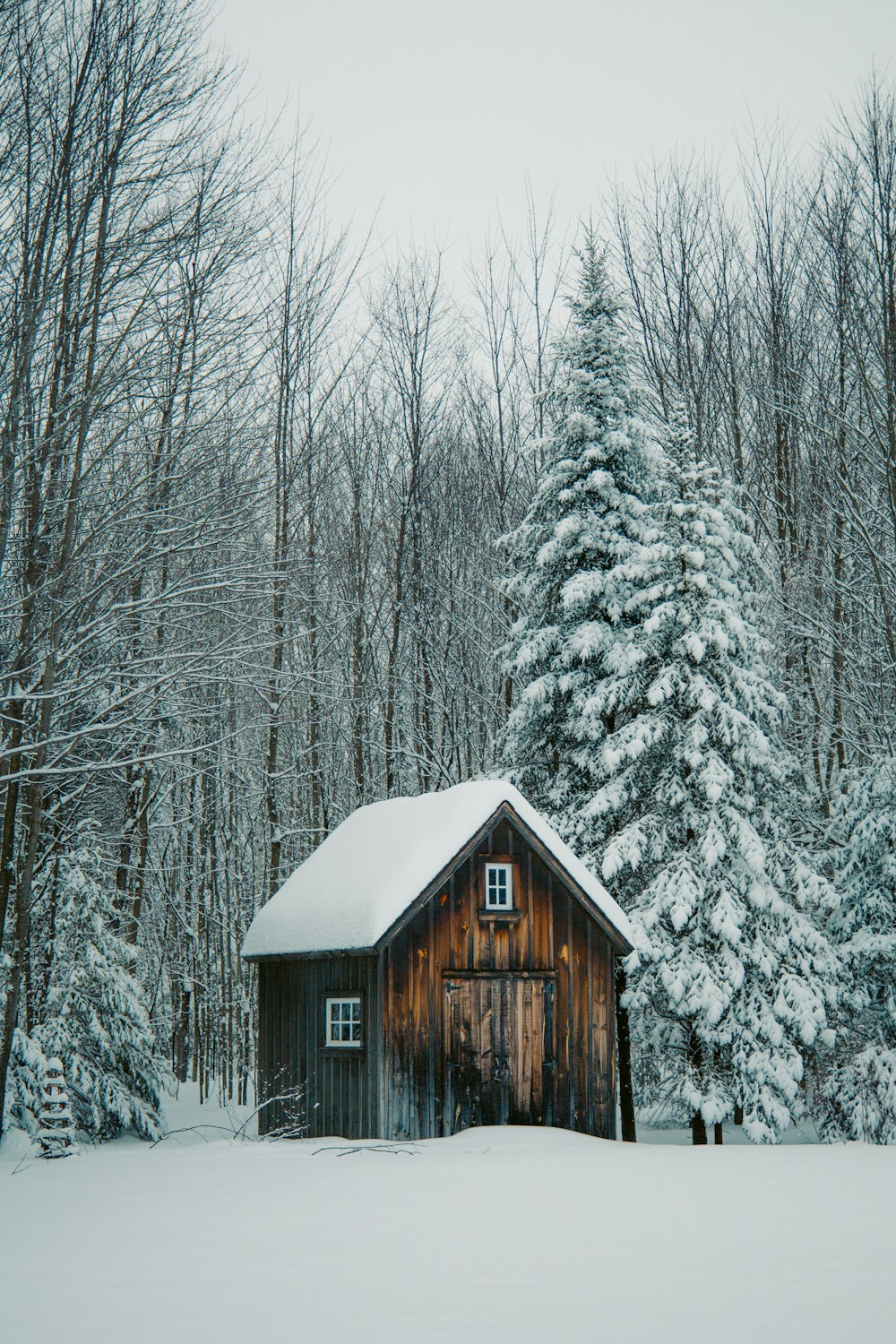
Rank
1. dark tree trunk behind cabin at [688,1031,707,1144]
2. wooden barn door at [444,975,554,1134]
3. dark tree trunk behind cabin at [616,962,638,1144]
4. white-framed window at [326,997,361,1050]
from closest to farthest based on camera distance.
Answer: wooden barn door at [444,975,554,1134] < white-framed window at [326,997,361,1050] < dark tree trunk behind cabin at [688,1031,707,1144] < dark tree trunk behind cabin at [616,962,638,1144]

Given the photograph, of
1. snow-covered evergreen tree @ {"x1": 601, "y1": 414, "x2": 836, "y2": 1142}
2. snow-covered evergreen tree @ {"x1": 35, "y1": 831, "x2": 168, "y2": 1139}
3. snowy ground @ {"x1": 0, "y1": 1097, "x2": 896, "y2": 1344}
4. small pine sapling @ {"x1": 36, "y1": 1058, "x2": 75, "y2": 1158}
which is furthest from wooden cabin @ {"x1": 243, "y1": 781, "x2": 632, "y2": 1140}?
small pine sapling @ {"x1": 36, "y1": 1058, "x2": 75, "y2": 1158}

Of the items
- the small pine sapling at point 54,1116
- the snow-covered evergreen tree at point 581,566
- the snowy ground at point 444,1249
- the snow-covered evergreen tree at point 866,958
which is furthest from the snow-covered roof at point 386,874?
the snow-covered evergreen tree at point 866,958

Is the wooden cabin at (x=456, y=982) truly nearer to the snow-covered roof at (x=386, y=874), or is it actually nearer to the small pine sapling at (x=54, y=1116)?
the snow-covered roof at (x=386, y=874)

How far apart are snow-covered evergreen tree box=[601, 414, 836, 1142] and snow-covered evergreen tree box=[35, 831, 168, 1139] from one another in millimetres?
7410

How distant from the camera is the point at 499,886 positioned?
17.6 metres

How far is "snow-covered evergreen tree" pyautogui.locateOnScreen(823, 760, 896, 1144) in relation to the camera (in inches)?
746

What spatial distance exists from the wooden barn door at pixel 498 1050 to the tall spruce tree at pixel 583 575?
297cm

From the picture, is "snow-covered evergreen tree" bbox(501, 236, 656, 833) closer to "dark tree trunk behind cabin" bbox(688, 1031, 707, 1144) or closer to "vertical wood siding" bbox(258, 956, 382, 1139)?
"dark tree trunk behind cabin" bbox(688, 1031, 707, 1144)

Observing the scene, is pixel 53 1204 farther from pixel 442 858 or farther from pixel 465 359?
pixel 465 359

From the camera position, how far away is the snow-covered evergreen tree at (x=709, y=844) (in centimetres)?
1873

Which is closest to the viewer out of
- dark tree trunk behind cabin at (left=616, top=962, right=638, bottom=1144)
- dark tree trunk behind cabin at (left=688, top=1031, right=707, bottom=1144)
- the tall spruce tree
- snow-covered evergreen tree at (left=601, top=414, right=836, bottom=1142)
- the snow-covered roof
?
the snow-covered roof

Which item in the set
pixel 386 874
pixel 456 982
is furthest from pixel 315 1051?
pixel 386 874

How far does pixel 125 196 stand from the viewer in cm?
1145

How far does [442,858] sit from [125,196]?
9.07m
